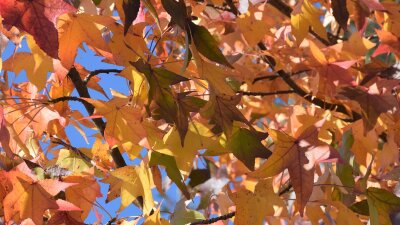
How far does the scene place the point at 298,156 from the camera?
1.00 metres

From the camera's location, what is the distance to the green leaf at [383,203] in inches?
42.9

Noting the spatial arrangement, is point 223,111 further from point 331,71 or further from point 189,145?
point 331,71

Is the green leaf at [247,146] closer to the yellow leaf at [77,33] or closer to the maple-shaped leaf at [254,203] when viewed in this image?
the maple-shaped leaf at [254,203]

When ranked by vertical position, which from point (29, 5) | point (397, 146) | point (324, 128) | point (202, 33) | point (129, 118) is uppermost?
point (29, 5)

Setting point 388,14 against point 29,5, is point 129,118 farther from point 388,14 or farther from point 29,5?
point 388,14

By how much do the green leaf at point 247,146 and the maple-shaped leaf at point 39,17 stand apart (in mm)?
310

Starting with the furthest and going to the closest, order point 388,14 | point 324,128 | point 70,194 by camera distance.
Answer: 1. point 388,14
2. point 324,128
3. point 70,194

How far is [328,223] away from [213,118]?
0.40 meters

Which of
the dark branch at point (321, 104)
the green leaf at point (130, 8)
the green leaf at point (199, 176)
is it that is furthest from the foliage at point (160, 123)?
the green leaf at point (199, 176)

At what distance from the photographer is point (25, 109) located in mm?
1259

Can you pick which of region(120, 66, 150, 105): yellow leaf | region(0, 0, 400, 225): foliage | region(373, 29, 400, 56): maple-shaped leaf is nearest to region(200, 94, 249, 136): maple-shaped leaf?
region(0, 0, 400, 225): foliage

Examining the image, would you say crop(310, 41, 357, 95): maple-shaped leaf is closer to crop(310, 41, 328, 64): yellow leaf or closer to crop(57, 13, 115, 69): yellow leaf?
crop(310, 41, 328, 64): yellow leaf

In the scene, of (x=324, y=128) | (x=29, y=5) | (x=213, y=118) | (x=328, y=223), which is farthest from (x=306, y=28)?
(x=29, y=5)

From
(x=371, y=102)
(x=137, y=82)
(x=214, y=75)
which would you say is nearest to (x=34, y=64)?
(x=137, y=82)
